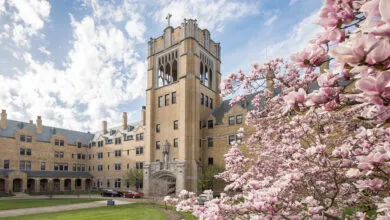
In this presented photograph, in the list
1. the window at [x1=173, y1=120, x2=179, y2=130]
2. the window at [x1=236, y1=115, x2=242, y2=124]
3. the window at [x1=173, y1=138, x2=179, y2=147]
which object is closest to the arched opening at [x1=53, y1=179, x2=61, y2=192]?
the window at [x1=173, y1=138, x2=179, y2=147]

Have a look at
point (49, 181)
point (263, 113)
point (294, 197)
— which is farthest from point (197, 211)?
point (49, 181)

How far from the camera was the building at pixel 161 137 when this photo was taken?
100.0 feet

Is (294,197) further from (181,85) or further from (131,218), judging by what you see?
(181,85)

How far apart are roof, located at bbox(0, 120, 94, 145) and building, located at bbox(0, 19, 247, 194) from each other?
0.17m

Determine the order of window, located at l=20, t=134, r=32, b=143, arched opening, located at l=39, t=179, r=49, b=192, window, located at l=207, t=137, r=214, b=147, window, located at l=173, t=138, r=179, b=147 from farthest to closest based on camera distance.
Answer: window, located at l=20, t=134, r=32, b=143 → arched opening, located at l=39, t=179, r=49, b=192 → window, located at l=173, t=138, r=179, b=147 → window, located at l=207, t=137, r=214, b=147

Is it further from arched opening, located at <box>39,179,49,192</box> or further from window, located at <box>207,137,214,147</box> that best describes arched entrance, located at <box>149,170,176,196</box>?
arched opening, located at <box>39,179,49,192</box>

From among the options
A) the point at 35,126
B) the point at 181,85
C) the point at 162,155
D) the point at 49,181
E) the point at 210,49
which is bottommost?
the point at 49,181

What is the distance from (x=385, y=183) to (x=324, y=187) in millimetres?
2068

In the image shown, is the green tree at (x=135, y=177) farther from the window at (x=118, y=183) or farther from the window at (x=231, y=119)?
the window at (x=231, y=119)

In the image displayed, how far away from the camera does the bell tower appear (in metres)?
30.2

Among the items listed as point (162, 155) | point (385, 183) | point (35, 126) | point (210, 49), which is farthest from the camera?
point (35, 126)

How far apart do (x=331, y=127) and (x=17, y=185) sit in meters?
49.0

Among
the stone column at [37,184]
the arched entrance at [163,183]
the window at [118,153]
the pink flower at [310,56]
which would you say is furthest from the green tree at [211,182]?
the stone column at [37,184]

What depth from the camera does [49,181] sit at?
142ft
